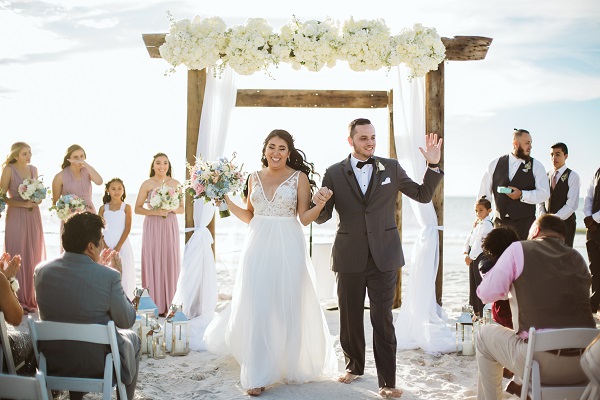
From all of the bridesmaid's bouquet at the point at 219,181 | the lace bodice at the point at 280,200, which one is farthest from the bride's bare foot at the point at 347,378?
the bridesmaid's bouquet at the point at 219,181

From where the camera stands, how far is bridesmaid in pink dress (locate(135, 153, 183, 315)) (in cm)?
757

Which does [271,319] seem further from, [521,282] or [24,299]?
[24,299]

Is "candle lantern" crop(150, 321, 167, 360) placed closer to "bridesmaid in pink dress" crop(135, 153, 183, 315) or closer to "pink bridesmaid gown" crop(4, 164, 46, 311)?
"bridesmaid in pink dress" crop(135, 153, 183, 315)

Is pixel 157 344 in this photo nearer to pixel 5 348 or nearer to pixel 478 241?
pixel 5 348

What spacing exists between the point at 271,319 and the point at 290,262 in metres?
0.45

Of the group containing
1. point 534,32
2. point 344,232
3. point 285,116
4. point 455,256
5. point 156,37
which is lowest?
point 455,256

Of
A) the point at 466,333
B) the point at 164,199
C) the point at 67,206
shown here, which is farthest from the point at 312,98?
the point at 466,333

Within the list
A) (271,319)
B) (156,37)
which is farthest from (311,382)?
(156,37)

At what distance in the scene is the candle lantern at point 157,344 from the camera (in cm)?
568

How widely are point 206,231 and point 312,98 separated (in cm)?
221

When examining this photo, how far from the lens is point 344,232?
4770mm

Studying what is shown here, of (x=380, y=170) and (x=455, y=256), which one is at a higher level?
(x=380, y=170)

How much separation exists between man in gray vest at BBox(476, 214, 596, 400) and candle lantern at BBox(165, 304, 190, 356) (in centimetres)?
305

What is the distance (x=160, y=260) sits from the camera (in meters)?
7.62
